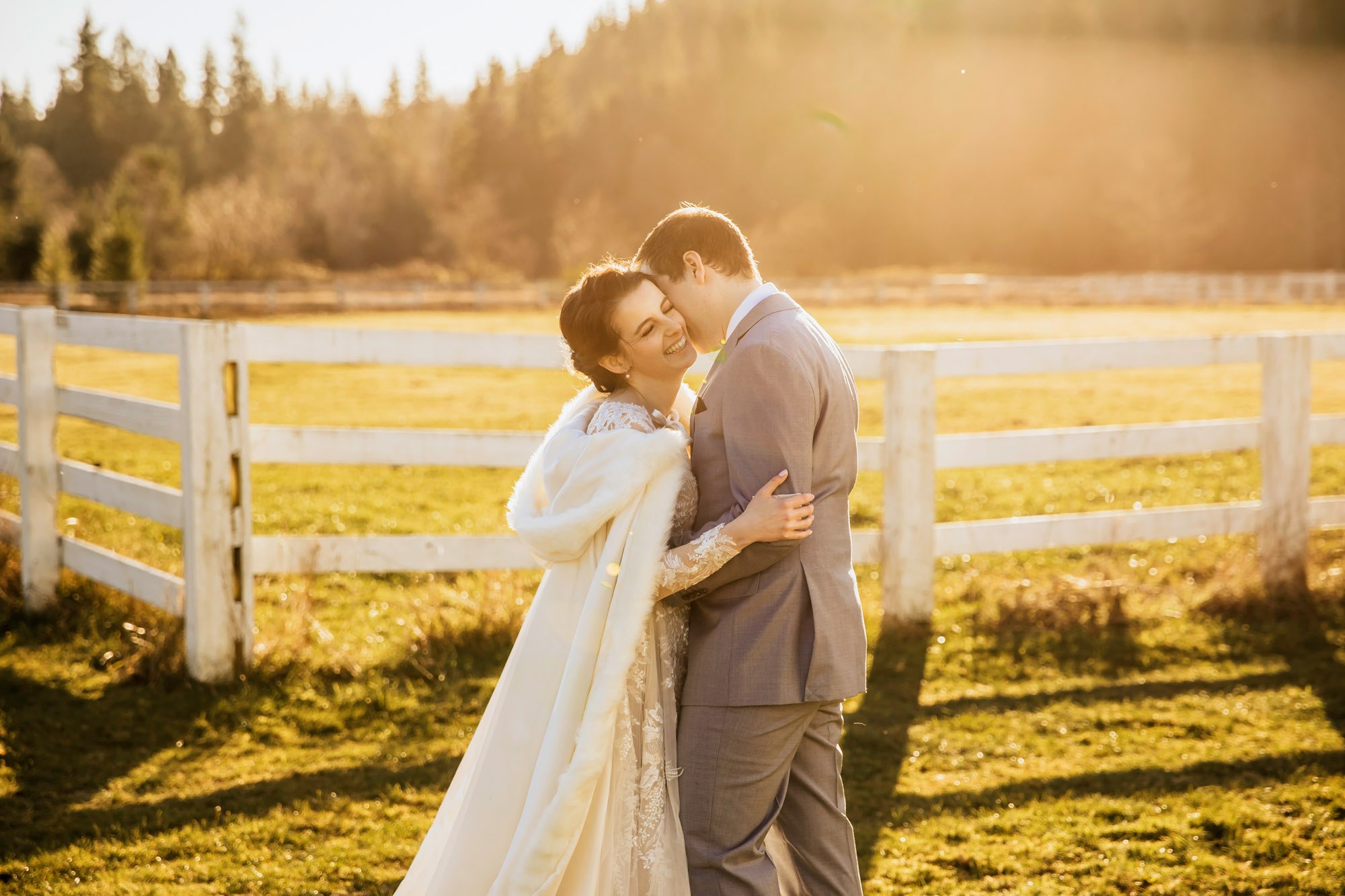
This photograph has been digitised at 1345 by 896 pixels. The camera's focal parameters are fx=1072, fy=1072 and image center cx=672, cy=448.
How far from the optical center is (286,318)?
31734 mm

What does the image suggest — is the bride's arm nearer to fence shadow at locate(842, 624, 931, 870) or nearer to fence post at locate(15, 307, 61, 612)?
fence shadow at locate(842, 624, 931, 870)

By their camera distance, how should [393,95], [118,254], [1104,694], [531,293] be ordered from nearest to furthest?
[1104,694]
[118,254]
[531,293]
[393,95]

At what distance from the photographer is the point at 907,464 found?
532 cm

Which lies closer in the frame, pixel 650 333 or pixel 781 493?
pixel 781 493

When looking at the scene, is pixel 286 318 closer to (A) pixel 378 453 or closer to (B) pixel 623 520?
(A) pixel 378 453

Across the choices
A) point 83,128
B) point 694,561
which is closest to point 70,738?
point 694,561

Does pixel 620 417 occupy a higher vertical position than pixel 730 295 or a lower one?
lower

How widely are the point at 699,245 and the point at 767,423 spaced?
1.60 feet

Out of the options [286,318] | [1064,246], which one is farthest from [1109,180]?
[286,318]

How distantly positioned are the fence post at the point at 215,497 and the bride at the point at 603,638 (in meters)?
2.47

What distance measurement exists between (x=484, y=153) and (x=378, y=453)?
71.1 metres

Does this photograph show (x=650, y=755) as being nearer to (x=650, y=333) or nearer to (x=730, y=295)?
(x=650, y=333)

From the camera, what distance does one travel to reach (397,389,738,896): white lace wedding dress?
94.0 inches

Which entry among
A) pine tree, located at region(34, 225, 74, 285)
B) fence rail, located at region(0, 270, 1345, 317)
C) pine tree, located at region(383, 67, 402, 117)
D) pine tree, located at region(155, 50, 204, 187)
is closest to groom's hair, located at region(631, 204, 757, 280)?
fence rail, located at region(0, 270, 1345, 317)
